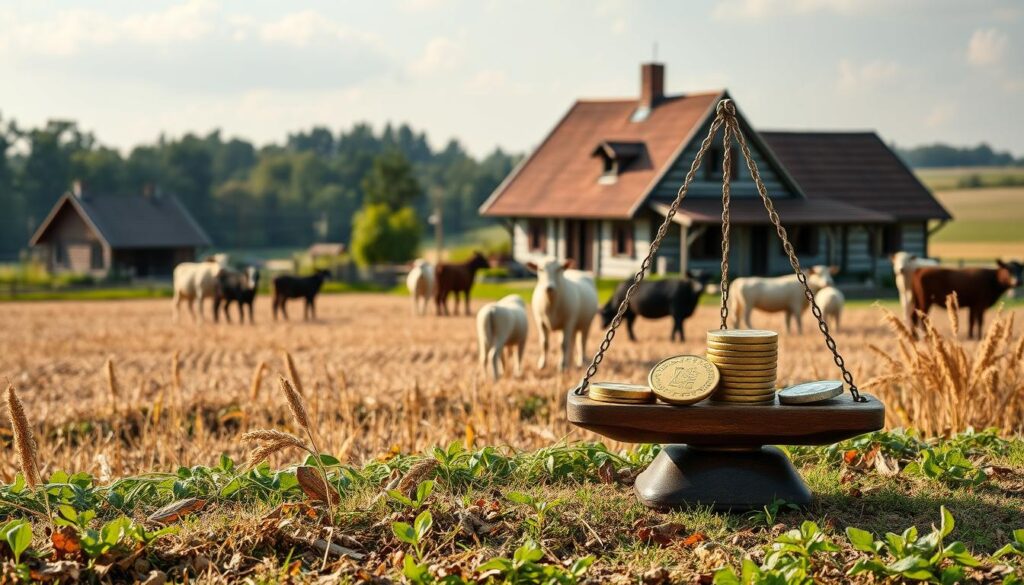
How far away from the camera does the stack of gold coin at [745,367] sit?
5.70 meters

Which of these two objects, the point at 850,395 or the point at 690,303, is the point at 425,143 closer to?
the point at 690,303

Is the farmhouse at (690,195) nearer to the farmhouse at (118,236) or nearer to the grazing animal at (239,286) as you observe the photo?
the grazing animal at (239,286)

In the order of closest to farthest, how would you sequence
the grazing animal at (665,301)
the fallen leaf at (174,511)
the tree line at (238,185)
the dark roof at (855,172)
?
the fallen leaf at (174,511) < the grazing animal at (665,301) < the dark roof at (855,172) < the tree line at (238,185)

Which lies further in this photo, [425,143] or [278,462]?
[425,143]

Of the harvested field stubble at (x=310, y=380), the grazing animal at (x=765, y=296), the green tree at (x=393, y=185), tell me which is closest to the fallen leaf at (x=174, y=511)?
the harvested field stubble at (x=310, y=380)

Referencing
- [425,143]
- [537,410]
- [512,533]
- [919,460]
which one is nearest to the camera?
[512,533]

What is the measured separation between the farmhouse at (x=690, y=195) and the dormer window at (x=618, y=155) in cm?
5

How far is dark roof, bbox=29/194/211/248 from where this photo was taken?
54812mm

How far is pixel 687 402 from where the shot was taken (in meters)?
5.63

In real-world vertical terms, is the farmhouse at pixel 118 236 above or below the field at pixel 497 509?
above

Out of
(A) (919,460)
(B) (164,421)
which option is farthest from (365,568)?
(B) (164,421)

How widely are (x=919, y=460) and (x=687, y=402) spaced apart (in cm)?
205

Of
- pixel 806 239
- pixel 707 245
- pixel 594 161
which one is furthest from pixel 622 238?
pixel 806 239

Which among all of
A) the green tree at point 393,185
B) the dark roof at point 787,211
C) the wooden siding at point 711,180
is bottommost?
the dark roof at point 787,211
